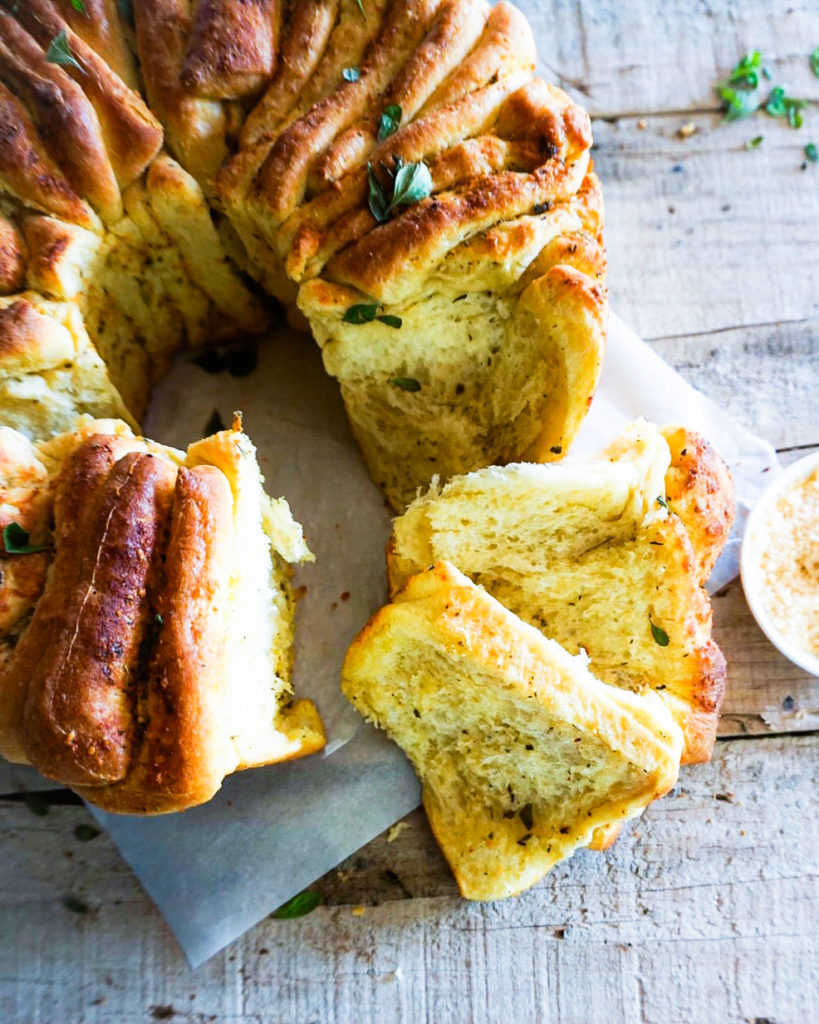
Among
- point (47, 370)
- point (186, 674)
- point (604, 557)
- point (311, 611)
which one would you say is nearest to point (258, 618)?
point (311, 611)

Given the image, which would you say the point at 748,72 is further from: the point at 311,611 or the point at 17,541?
the point at 17,541

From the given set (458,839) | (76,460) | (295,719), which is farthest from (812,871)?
(76,460)

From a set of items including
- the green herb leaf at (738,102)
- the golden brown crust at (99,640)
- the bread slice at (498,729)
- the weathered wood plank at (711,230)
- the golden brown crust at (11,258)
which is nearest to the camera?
the golden brown crust at (99,640)

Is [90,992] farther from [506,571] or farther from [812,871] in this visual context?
[812,871]

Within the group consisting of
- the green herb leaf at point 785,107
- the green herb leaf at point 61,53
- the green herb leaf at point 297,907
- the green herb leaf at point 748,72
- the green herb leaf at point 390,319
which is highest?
the green herb leaf at point 748,72

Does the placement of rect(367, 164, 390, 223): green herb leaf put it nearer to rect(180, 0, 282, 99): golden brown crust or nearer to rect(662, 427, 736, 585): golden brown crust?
rect(180, 0, 282, 99): golden brown crust

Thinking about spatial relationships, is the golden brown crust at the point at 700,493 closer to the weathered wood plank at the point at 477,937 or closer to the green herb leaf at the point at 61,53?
the weathered wood plank at the point at 477,937

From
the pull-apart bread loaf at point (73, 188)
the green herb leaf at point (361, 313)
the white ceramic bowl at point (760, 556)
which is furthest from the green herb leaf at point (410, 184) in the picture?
the white ceramic bowl at point (760, 556)

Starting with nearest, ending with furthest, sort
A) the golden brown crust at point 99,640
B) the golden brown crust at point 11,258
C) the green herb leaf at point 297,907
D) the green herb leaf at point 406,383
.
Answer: the golden brown crust at point 99,640 < the golden brown crust at point 11,258 < the green herb leaf at point 406,383 < the green herb leaf at point 297,907
